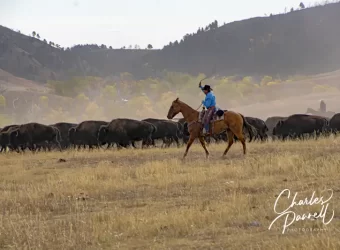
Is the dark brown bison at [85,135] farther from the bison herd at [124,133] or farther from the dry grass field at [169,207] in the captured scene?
the dry grass field at [169,207]

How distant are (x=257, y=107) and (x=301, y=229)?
10974cm

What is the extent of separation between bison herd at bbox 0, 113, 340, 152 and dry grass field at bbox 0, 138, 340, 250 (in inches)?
595

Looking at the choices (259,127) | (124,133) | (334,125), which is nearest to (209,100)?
(124,133)

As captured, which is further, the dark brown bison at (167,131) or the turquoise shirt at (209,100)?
the dark brown bison at (167,131)

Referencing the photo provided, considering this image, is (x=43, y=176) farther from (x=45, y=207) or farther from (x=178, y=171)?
(x=45, y=207)

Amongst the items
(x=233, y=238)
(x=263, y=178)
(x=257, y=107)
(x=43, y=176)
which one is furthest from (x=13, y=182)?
(x=257, y=107)

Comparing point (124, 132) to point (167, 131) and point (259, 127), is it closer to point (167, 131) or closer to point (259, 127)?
point (167, 131)

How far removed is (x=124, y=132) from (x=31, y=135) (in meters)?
→ 5.58

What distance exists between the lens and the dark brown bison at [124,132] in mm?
32250

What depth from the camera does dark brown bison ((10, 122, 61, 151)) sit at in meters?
33.8

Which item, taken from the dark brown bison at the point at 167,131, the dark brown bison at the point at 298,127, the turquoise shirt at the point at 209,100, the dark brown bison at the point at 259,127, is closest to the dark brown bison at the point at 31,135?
the dark brown bison at the point at 167,131

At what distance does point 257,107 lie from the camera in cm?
11650
